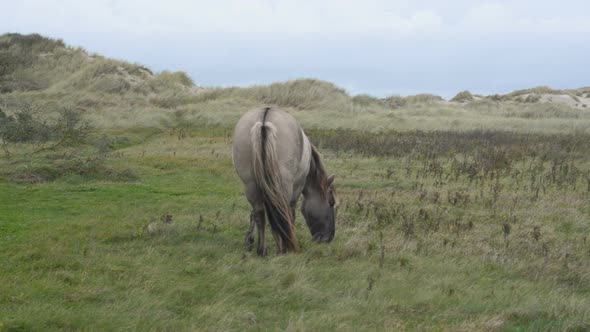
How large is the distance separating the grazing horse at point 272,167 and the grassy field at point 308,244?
1.38ft

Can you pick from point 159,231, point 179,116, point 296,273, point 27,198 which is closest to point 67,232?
point 159,231

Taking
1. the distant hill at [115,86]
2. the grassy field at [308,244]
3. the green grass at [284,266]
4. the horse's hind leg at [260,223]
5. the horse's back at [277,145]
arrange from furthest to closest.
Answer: the distant hill at [115,86] < the horse's hind leg at [260,223] < the horse's back at [277,145] < the grassy field at [308,244] < the green grass at [284,266]

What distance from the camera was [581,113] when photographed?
3669cm

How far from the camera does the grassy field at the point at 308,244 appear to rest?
572 cm

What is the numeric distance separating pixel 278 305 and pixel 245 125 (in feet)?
8.15

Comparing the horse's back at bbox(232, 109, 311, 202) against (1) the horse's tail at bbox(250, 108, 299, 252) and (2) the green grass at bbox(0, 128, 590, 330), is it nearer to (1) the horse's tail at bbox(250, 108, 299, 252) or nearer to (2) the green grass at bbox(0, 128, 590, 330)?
(1) the horse's tail at bbox(250, 108, 299, 252)

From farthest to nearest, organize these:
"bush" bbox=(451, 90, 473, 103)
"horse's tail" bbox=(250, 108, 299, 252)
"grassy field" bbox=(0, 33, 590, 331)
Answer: "bush" bbox=(451, 90, 473, 103), "horse's tail" bbox=(250, 108, 299, 252), "grassy field" bbox=(0, 33, 590, 331)

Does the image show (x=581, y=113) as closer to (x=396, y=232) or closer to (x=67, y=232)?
(x=396, y=232)

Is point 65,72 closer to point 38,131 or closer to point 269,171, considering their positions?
point 38,131

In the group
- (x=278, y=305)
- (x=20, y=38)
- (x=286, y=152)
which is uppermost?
(x=20, y=38)

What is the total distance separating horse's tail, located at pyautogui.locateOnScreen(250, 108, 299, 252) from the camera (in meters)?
7.06

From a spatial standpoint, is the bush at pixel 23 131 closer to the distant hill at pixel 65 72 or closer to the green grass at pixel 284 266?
the green grass at pixel 284 266

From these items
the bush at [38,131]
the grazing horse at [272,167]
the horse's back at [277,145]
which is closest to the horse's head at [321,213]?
the grazing horse at [272,167]

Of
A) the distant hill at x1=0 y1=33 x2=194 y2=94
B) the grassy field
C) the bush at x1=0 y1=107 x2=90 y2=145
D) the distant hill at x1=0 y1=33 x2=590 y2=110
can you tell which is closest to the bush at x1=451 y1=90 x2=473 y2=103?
the distant hill at x1=0 y1=33 x2=590 y2=110
